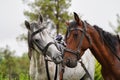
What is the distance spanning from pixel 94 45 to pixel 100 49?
0.15m


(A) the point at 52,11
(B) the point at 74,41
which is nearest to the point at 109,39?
(B) the point at 74,41

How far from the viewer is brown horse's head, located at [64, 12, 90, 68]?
23.7ft

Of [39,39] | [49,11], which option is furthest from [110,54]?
→ [49,11]

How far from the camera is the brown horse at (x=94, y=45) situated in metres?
7.26

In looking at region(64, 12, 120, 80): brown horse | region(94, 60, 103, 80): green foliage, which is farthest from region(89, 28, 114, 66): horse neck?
region(94, 60, 103, 80): green foliage

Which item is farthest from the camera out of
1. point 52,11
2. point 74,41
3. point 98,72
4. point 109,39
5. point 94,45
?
point 52,11

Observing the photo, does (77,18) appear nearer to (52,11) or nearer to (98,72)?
(98,72)

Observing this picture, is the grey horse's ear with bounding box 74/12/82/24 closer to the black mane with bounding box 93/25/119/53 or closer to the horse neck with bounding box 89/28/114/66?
the horse neck with bounding box 89/28/114/66

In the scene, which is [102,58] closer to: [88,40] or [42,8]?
[88,40]

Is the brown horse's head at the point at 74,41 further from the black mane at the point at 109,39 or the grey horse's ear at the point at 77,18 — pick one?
the black mane at the point at 109,39

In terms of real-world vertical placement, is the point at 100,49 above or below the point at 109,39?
below

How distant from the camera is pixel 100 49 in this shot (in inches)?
300

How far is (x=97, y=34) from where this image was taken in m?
7.55

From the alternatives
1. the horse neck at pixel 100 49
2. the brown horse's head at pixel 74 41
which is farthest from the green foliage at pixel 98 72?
the brown horse's head at pixel 74 41
